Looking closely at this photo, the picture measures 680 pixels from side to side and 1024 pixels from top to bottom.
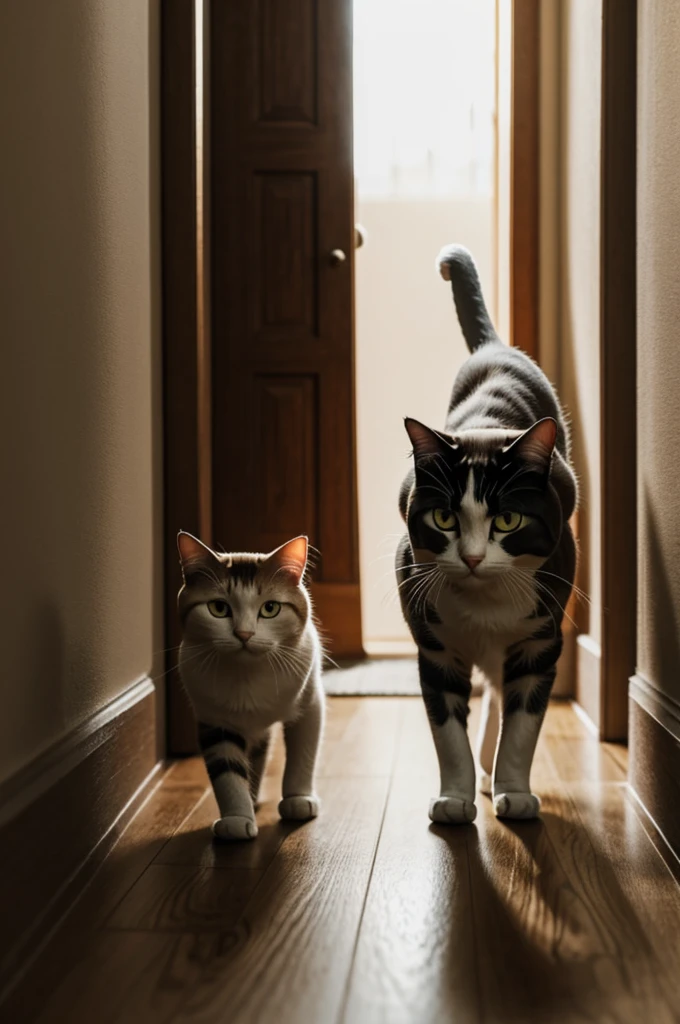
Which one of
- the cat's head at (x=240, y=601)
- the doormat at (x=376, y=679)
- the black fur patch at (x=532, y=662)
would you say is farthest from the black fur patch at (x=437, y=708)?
the doormat at (x=376, y=679)

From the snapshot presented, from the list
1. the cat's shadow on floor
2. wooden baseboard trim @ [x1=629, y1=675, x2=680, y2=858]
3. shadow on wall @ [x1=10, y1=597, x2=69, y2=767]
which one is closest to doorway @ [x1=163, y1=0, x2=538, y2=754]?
wooden baseboard trim @ [x1=629, y1=675, x2=680, y2=858]

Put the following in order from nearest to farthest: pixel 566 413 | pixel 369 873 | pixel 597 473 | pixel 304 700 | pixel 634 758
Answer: pixel 369 873
pixel 304 700
pixel 634 758
pixel 597 473
pixel 566 413

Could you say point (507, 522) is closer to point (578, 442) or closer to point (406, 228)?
point (578, 442)

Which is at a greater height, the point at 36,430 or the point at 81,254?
the point at 81,254

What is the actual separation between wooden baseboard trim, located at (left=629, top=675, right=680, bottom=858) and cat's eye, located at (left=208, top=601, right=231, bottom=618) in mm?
615

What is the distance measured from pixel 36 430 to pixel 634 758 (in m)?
1.08

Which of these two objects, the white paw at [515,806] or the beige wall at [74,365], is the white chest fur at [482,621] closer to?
the white paw at [515,806]

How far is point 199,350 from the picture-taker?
2.12m

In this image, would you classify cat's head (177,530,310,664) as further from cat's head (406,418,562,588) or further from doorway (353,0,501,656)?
doorway (353,0,501,656)

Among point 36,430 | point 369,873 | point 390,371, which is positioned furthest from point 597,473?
point 390,371

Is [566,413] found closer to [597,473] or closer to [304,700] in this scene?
[597,473]

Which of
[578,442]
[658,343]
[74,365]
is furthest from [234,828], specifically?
[578,442]

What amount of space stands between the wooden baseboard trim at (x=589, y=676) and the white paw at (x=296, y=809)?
0.79 metres

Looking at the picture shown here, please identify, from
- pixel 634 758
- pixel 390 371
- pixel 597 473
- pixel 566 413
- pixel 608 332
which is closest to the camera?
pixel 634 758
